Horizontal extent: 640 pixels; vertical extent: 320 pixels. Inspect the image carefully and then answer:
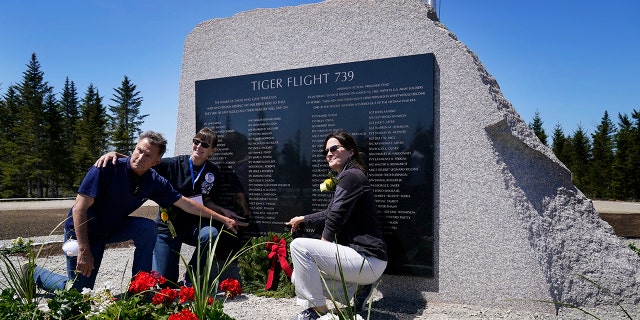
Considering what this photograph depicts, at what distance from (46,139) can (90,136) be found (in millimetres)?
3035

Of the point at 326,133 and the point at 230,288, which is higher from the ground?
the point at 326,133

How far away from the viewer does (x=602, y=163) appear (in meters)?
24.4

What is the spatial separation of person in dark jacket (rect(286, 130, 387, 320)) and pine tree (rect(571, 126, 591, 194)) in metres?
25.3

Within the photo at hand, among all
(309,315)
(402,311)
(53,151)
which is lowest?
(402,311)

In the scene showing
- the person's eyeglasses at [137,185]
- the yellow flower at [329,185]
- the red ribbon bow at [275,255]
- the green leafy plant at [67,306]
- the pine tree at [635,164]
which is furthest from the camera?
the pine tree at [635,164]

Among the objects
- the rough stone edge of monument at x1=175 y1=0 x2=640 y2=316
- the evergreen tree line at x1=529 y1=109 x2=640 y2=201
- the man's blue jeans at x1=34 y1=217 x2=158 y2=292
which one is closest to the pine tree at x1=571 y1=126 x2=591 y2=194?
the evergreen tree line at x1=529 y1=109 x2=640 y2=201

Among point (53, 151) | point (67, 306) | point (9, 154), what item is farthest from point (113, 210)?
point (9, 154)

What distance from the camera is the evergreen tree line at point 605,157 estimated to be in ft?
75.6

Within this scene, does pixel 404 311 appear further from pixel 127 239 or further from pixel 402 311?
pixel 127 239

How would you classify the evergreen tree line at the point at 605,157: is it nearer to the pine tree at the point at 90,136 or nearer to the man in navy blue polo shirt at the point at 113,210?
the man in navy blue polo shirt at the point at 113,210

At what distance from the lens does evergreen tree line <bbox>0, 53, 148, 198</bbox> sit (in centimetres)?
3272

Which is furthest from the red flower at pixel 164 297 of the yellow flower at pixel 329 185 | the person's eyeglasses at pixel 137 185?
the yellow flower at pixel 329 185

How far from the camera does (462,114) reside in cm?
371

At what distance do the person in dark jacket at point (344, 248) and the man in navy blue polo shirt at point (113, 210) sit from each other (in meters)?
1.33
